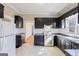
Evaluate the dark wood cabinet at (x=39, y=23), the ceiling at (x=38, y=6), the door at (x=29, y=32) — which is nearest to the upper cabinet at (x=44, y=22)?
the dark wood cabinet at (x=39, y=23)

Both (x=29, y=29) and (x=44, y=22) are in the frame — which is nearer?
(x=44, y=22)

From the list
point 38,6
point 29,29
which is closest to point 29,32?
point 29,29

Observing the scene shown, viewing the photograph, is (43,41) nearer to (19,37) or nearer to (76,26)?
(19,37)

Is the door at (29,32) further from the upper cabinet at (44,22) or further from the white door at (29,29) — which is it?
the upper cabinet at (44,22)

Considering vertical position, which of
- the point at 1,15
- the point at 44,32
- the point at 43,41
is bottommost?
the point at 43,41

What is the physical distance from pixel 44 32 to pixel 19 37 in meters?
1.72

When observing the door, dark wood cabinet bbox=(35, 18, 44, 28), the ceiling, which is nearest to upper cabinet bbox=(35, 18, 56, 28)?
dark wood cabinet bbox=(35, 18, 44, 28)

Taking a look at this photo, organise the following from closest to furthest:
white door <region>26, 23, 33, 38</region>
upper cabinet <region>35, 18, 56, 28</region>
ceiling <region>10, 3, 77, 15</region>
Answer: ceiling <region>10, 3, 77, 15</region>, upper cabinet <region>35, 18, 56, 28</region>, white door <region>26, 23, 33, 38</region>

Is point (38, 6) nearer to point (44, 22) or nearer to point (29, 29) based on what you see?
point (44, 22)

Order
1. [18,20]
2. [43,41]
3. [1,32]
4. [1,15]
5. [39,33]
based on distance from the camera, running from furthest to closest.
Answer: [39,33]
[43,41]
[18,20]
[1,15]
[1,32]

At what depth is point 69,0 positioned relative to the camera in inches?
42.7

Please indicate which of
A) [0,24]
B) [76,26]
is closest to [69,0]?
[0,24]

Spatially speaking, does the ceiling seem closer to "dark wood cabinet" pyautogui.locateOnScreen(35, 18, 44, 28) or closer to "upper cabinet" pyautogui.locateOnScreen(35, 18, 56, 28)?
"upper cabinet" pyautogui.locateOnScreen(35, 18, 56, 28)

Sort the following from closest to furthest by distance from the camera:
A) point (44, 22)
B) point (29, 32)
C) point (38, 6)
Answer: point (38, 6) → point (44, 22) → point (29, 32)
